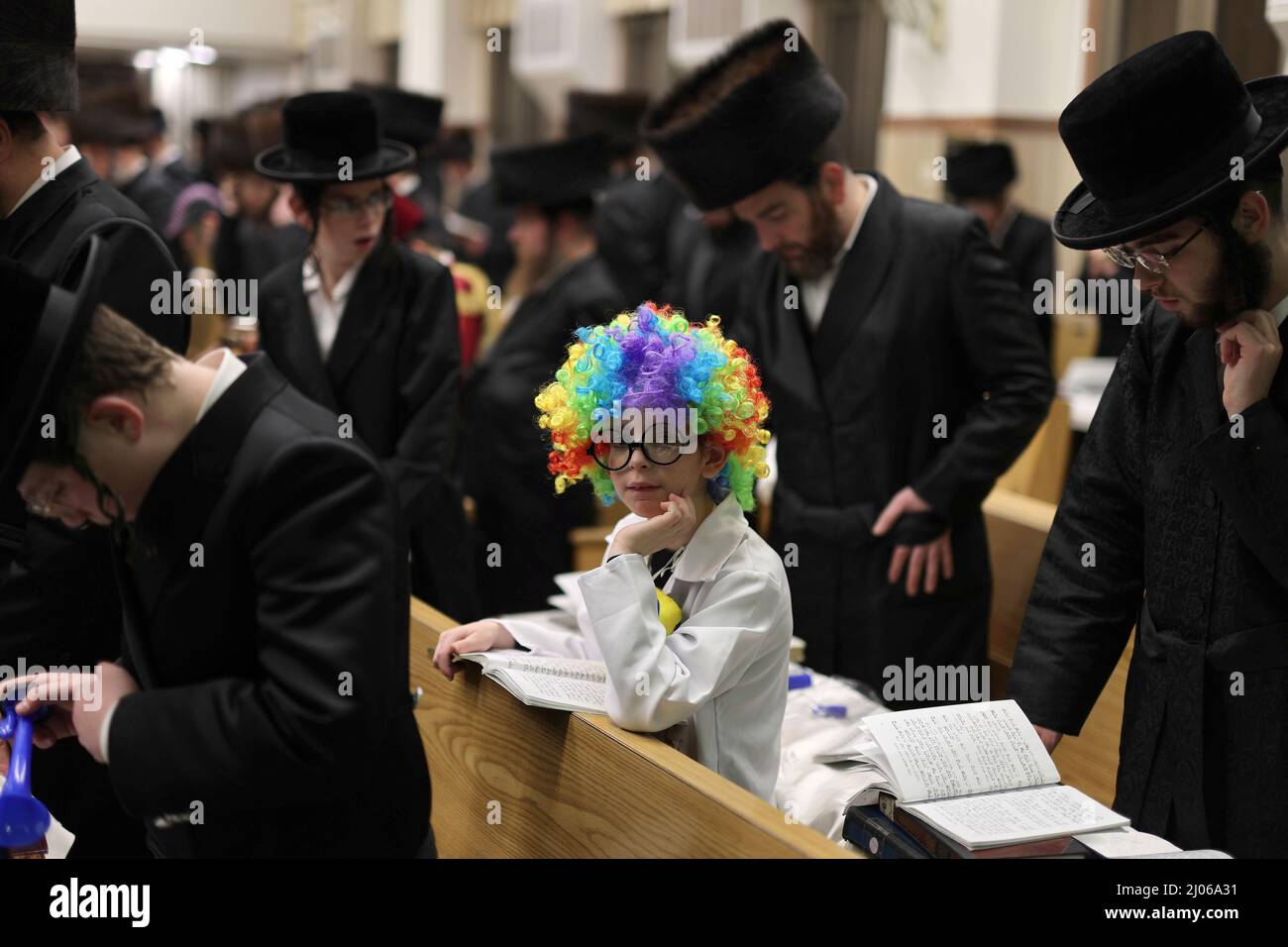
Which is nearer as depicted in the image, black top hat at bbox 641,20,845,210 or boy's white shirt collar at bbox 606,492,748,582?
boy's white shirt collar at bbox 606,492,748,582

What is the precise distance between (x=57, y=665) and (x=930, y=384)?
202 centimetres

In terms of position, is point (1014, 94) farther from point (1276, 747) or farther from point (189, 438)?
point (189, 438)

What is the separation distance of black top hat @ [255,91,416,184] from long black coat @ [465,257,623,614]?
1193mm

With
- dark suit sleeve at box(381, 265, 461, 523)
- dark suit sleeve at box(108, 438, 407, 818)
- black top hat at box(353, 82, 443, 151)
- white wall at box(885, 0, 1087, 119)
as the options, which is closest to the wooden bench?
dark suit sleeve at box(108, 438, 407, 818)

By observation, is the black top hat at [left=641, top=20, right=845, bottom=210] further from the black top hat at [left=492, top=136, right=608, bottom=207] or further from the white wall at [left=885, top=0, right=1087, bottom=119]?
the white wall at [left=885, top=0, right=1087, bottom=119]

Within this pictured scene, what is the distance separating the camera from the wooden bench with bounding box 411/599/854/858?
1.94 meters

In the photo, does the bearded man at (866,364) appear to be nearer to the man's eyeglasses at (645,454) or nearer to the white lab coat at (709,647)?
the white lab coat at (709,647)

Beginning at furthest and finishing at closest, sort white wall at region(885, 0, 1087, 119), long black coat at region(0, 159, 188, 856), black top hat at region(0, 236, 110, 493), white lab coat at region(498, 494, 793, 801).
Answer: white wall at region(885, 0, 1087, 119) → long black coat at region(0, 159, 188, 856) → white lab coat at region(498, 494, 793, 801) → black top hat at region(0, 236, 110, 493)

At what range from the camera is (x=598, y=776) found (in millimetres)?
2234

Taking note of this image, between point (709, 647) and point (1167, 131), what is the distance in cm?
102

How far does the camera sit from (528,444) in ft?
16.8

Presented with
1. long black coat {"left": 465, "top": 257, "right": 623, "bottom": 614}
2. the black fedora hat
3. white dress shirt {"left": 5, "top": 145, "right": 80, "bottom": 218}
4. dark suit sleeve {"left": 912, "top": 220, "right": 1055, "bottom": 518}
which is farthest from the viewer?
long black coat {"left": 465, "top": 257, "right": 623, "bottom": 614}

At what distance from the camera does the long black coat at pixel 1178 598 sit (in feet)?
6.88

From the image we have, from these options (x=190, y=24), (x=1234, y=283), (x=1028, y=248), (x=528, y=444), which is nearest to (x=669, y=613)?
(x=1234, y=283)
